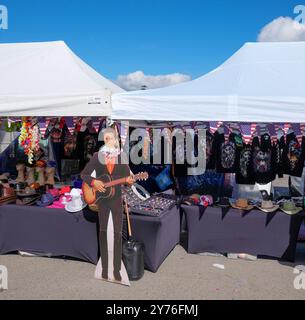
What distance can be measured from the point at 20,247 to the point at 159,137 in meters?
2.69

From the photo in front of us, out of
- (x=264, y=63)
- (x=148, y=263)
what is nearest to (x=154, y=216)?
(x=148, y=263)

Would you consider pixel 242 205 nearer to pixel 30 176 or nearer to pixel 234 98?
pixel 234 98

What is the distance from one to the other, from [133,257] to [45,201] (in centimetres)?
142

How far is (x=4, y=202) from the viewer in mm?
4441

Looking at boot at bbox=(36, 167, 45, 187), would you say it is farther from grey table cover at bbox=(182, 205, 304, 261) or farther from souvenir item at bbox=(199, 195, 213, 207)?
souvenir item at bbox=(199, 195, 213, 207)

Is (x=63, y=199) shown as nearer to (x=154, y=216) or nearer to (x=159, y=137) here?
(x=154, y=216)

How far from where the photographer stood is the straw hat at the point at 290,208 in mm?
4200

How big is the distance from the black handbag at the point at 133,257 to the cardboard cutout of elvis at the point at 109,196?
8 centimetres

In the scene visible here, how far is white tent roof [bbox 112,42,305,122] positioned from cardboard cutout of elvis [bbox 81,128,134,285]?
573mm

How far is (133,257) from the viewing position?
369 cm

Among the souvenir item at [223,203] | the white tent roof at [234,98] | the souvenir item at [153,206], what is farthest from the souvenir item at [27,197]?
the souvenir item at [223,203]

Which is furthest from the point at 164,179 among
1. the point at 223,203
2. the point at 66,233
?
the point at 66,233

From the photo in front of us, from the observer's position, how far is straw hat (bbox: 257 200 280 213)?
4.24 m
